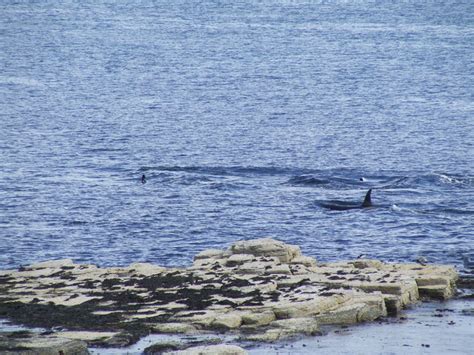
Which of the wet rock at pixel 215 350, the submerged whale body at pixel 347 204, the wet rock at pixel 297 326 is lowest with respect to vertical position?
the wet rock at pixel 215 350

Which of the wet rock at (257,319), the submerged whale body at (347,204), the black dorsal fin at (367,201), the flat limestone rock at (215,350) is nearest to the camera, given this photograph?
the flat limestone rock at (215,350)

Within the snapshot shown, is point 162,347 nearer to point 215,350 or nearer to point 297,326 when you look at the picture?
point 215,350

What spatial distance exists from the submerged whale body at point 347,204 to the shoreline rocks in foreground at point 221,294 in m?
19.7

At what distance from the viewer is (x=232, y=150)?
101 metres

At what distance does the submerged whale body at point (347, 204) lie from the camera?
77.5 meters

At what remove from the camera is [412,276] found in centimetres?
5400

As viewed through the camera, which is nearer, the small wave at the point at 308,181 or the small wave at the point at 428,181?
the small wave at the point at 428,181

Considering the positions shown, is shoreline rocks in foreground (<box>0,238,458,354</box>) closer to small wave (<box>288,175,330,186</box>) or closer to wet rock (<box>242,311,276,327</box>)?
wet rock (<box>242,311,276,327</box>)

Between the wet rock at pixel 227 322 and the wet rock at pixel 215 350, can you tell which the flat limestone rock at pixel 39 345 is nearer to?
the wet rock at pixel 215 350

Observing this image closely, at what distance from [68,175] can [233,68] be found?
72.5m

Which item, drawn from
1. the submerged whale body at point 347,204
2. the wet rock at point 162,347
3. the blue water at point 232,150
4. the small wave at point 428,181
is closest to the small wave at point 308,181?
the blue water at point 232,150

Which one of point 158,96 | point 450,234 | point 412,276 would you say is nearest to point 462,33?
point 158,96

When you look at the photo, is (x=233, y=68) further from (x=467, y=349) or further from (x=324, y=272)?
(x=467, y=349)

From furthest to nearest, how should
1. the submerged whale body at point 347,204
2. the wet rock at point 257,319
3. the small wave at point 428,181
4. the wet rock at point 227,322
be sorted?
Result: the small wave at point 428,181, the submerged whale body at point 347,204, the wet rock at point 257,319, the wet rock at point 227,322
